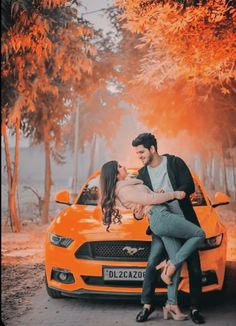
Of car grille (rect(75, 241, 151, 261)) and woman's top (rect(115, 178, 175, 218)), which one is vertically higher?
woman's top (rect(115, 178, 175, 218))

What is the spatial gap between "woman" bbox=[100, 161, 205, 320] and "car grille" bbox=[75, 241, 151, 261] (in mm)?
318

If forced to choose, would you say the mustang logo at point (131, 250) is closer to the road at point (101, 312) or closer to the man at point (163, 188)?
the man at point (163, 188)

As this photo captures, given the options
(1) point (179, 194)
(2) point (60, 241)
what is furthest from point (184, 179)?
(2) point (60, 241)

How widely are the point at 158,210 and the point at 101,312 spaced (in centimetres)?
134

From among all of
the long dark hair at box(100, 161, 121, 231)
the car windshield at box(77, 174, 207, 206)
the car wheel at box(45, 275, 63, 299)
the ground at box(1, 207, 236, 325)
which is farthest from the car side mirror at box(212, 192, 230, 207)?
the ground at box(1, 207, 236, 325)

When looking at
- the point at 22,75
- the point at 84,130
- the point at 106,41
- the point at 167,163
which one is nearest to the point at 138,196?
the point at 167,163

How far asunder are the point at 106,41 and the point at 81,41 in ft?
18.2

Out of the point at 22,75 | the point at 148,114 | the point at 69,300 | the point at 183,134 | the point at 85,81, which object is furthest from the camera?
the point at 183,134

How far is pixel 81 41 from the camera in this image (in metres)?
12.0

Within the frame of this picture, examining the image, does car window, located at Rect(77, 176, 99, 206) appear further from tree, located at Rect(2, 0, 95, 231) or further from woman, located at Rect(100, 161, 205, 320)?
tree, located at Rect(2, 0, 95, 231)

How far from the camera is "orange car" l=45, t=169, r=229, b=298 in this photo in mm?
5262

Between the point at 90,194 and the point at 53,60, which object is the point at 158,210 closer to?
Answer: the point at 90,194

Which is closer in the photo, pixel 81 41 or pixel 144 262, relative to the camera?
pixel 144 262

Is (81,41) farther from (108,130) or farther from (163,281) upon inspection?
(108,130)
